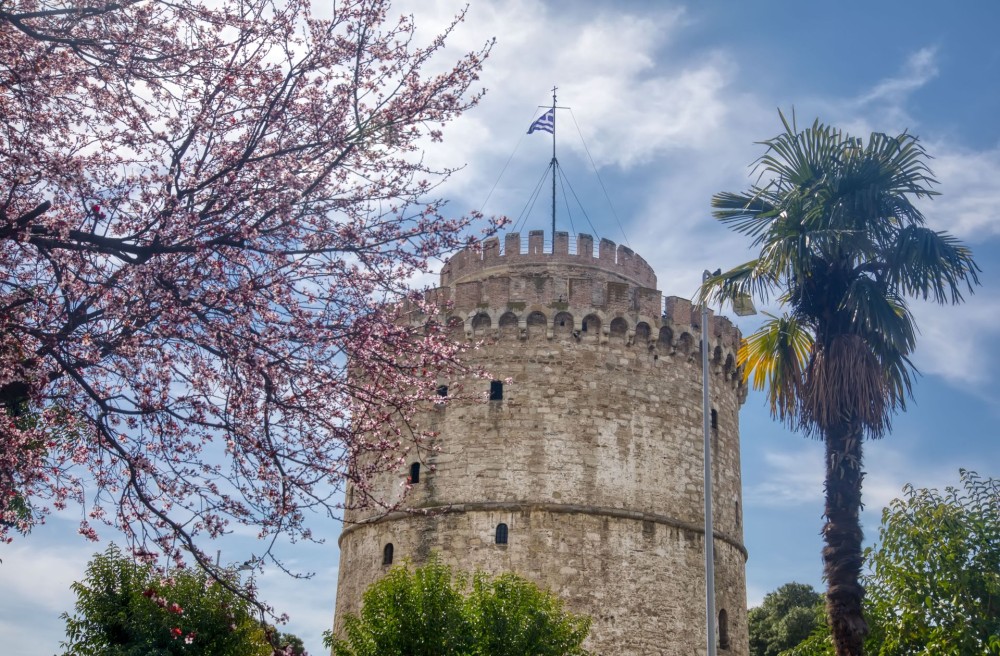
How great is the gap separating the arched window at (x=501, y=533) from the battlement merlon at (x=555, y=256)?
5995 millimetres

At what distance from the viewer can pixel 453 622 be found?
1830 cm

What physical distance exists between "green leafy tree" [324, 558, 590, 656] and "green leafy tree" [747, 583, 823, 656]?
2232 centimetres

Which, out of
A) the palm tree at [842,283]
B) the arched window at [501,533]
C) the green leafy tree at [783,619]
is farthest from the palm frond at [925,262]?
the green leafy tree at [783,619]

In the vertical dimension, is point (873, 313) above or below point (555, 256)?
below

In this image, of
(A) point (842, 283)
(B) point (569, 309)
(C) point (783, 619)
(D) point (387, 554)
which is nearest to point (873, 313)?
(A) point (842, 283)

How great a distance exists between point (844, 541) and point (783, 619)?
28.0 metres

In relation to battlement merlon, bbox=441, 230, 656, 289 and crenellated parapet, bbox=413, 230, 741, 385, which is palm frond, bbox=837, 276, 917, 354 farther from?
battlement merlon, bbox=441, 230, 656, 289

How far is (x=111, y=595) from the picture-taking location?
68.6 feet

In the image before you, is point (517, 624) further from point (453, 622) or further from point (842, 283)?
point (842, 283)

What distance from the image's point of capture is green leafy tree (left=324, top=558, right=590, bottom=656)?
18078 millimetres

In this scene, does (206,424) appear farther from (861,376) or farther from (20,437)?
(861,376)

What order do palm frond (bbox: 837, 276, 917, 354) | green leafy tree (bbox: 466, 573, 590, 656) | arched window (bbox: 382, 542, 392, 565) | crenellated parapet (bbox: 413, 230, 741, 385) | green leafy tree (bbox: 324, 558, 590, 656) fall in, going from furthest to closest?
1. crenellated parapet (bbox: 413, 230, 741, 385)
2. arched window (bbox: 382, 542, 392, 565)
3. green leafy tree (bbox: 324, 558, 590, 656)
4. green leafy tree (bbox: 466, 573, 590, 656)
5. palm frond (bbox: 837, 276, 917, 354)

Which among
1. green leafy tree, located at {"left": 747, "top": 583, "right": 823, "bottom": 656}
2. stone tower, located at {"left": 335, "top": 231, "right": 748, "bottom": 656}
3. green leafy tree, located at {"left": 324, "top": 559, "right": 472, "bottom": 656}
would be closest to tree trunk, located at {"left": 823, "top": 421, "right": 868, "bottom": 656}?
green leafy tree, located at {"left": 324, "top": 559, "right": 472, "bottom": 656}

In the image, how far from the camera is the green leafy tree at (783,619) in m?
39.8
